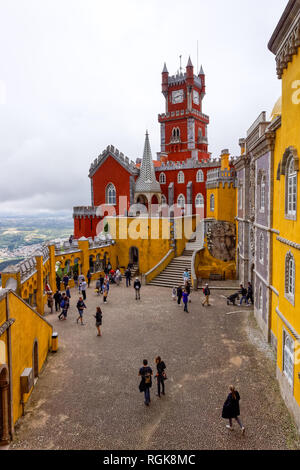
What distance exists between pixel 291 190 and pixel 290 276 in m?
2.76

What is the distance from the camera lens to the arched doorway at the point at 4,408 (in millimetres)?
8055

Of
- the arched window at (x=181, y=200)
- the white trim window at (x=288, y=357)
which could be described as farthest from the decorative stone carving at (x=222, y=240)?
the white trim window at (x=288, y=357)

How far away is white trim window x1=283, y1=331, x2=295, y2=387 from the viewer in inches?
370

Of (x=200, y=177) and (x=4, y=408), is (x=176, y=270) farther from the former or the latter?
(x=4, y=408)

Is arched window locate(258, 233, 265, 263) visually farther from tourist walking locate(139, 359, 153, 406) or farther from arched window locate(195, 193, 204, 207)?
arched window locate(195, 193, 204, 207)

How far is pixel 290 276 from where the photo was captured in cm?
1016

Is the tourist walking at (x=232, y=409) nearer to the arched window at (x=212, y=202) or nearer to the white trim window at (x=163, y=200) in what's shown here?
the arched window at (x=212, y=202)

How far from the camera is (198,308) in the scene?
1872 centimetres

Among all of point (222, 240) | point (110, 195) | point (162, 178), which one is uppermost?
point (162, 178)

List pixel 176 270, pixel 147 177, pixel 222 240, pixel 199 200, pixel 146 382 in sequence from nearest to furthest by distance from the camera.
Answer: pixel 146 382 < pixel 176 270 < pixel 222 240 < pixel 147 177 < pixel 199 200

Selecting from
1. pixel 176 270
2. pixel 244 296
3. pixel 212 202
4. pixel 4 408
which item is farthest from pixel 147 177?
pixel 4 408

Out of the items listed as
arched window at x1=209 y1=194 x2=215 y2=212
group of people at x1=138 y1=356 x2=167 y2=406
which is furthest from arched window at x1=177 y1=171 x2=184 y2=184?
group of people at x1=138 y1=356 x2=167 y2=406

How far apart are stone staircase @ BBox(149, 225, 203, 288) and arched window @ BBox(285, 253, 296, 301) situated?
1371 cm
